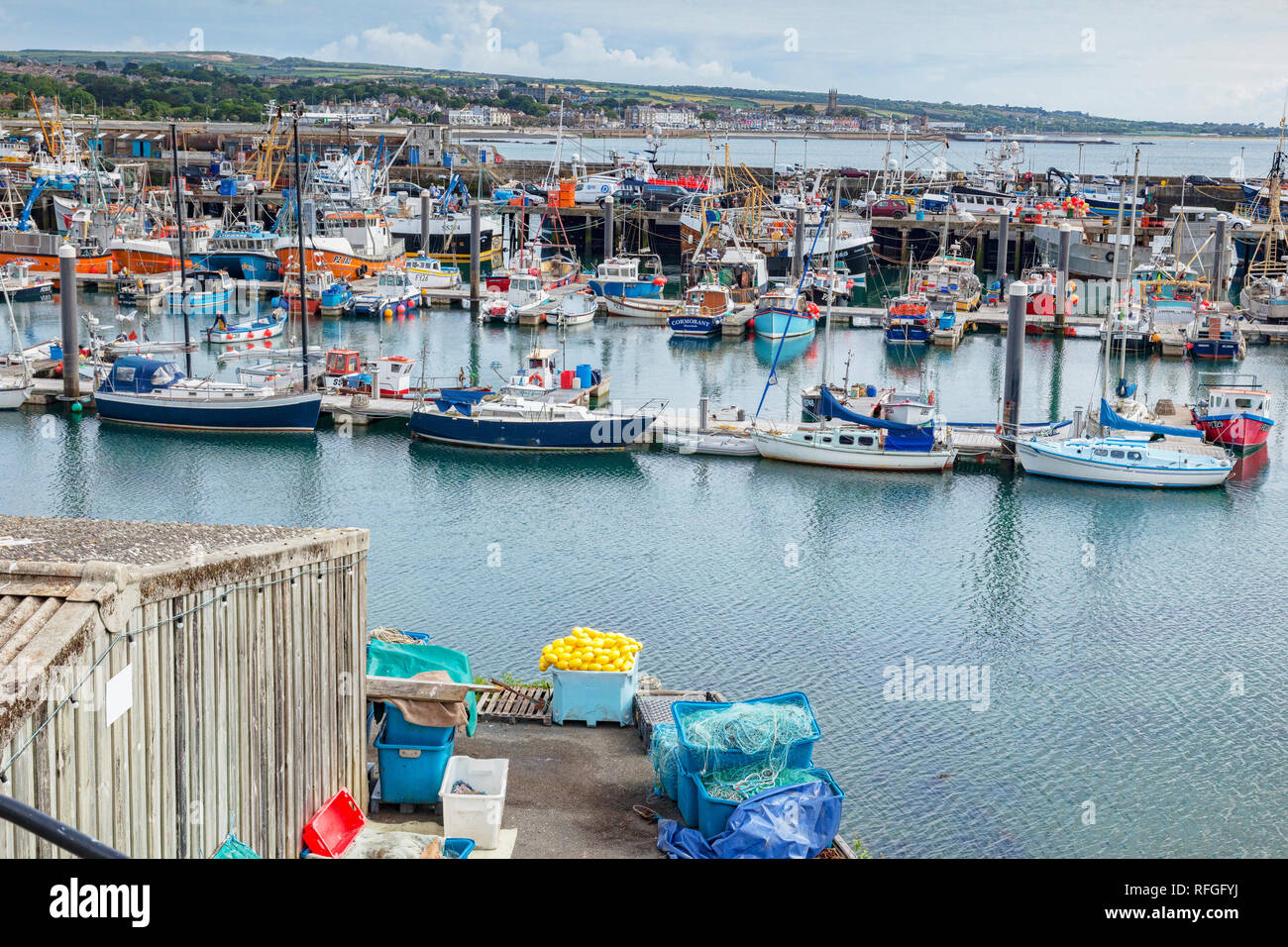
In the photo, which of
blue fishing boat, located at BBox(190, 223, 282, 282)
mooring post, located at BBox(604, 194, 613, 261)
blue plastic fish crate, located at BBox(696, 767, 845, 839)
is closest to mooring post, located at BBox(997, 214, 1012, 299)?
mooring post, located at BBox(604, 194, 613, 261)

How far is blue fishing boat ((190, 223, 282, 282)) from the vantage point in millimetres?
58750

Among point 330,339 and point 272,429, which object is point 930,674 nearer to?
point 272,429

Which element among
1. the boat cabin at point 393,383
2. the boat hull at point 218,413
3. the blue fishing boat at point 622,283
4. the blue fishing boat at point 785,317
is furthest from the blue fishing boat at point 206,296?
the blue fishing boat at point 785,317

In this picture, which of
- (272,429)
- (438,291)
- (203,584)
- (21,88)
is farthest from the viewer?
(21,88)

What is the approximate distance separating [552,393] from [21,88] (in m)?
118

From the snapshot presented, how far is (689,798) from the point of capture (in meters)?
10.7

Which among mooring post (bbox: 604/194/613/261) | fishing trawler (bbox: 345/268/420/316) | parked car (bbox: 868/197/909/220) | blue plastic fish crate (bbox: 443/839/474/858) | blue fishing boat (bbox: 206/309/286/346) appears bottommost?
blue plastic fish crate (bbox: 443/839/474/858)

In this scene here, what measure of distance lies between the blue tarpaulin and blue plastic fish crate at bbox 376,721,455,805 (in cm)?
176

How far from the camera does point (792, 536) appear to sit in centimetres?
2625

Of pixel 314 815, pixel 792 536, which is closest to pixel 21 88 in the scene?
pixel 792 536

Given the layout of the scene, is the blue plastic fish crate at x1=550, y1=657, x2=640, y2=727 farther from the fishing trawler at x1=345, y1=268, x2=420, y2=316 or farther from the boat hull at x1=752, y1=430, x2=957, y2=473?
the fishing trawler at x1=345, y1=268, x2=420, y2=316

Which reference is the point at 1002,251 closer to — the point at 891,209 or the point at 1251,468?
the point at 891,209

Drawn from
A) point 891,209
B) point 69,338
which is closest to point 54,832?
point 69,338
